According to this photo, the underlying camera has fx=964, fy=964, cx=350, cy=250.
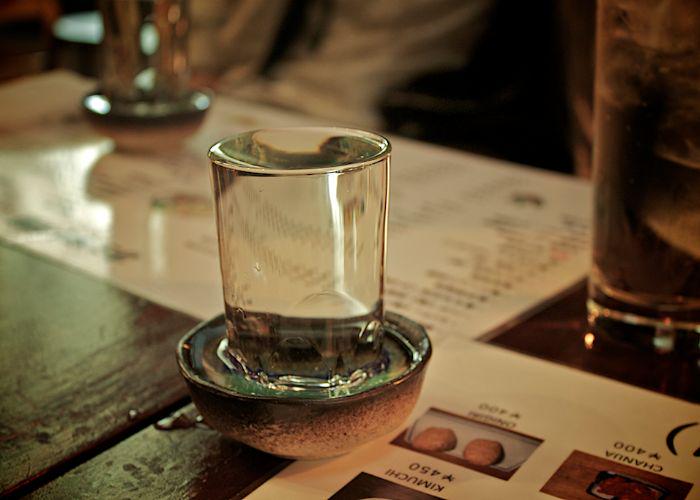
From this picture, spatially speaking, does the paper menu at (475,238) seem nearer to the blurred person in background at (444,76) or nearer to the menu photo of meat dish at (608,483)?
the menu photo of meat dish at (608,483)

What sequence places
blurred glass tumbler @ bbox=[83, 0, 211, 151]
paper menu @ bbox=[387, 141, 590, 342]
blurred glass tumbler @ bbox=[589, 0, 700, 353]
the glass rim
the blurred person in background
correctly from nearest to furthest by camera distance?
the glass rim, blurred glass tumbler @ bbox=[589, 0, 700, 353], paper menu @ bbox=[387, 141, 590, 342], blurred glass tumbler @ bbox=[83, 0, 211, 151], the blurred person in background

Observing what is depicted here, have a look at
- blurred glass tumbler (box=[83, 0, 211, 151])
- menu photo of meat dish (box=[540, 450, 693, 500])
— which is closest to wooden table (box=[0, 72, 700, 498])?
menu photo of meat dish (box=[540, 450, 693, 500])

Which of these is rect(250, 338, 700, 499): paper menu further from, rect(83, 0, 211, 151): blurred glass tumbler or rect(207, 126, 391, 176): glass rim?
rect(83, 0, 211, 151): blurred glass tumbler

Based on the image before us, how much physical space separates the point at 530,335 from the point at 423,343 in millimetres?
177

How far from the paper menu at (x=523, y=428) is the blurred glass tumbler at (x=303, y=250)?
0.05 meters

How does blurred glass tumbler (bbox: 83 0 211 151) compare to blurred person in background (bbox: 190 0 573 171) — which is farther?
blurred person in background (bbox: 190 0 573 171)

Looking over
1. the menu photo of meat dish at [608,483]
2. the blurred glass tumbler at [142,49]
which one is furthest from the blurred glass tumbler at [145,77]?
the menu photo of meat dish at [608,483]

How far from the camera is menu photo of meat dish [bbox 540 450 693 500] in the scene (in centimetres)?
51

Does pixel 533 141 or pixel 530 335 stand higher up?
pixel 530 335

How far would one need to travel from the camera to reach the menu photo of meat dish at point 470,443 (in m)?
0.54

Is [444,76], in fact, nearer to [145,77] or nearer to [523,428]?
[145,77]

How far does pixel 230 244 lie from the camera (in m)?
0.52

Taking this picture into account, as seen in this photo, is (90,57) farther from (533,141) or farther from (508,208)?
(508,208)

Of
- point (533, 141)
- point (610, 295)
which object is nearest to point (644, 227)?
point (610, 295)
